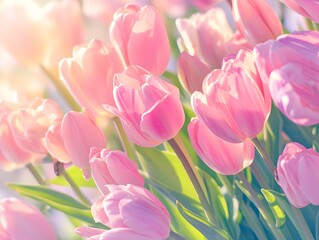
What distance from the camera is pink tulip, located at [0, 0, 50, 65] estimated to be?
541 millimetres

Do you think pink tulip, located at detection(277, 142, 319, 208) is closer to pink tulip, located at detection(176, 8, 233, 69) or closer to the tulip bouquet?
the tulip bouquet

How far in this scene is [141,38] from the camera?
45 cm

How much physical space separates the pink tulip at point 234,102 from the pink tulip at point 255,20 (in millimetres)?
61

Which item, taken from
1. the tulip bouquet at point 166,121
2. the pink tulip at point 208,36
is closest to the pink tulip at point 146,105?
the tulip bouquet at point 166,121

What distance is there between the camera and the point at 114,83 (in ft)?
1.37

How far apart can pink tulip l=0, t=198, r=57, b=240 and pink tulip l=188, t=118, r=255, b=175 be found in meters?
0.13

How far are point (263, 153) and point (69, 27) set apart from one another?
184mm

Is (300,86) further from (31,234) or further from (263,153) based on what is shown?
(31,234)

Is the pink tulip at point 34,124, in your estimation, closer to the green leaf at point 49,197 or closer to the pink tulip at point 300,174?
the green leaf at point 49,197

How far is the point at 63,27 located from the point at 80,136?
11cm

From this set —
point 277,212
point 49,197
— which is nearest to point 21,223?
point 49,197

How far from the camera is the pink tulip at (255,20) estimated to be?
0.46 metres

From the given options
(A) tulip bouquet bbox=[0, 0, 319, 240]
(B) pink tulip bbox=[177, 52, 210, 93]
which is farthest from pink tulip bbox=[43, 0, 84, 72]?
(B) pink tulip bbox=[177, 52, 210, 93]

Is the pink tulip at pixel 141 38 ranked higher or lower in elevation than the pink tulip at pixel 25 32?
lower
